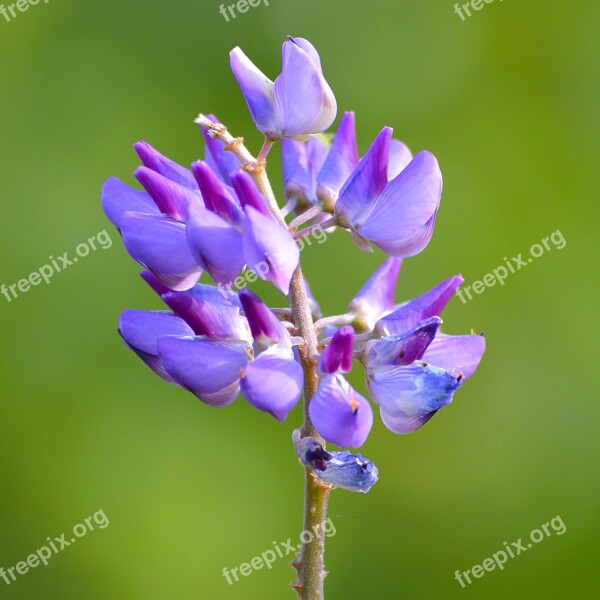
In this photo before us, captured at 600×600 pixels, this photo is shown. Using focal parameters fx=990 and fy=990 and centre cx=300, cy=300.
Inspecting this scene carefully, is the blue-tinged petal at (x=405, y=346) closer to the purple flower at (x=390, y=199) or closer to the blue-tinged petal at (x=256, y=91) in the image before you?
the purple flower at (x=390, y=199)

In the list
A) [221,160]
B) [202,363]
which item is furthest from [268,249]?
[221,160]

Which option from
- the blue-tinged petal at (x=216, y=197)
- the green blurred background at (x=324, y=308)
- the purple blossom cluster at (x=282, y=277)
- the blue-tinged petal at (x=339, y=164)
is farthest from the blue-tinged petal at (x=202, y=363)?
the green blurred background at (x=324, y=308)

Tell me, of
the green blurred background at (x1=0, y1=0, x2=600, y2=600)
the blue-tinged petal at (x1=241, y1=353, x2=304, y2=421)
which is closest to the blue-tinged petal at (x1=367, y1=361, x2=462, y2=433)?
the blue-tinged petal at (x1=241, y1=353, x2=304, y2=421)

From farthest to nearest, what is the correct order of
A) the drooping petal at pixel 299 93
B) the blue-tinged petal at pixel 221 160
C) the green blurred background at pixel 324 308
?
the green blurred background at pixel 324 308
the blue-tinged petal at pixel 221 160
the drooping petal at pixel 299 93

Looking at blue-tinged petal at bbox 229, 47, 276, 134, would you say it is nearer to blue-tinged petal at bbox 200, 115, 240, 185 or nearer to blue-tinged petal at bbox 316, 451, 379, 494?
blue-tinged petal at bbox 200, 115, 240, 185

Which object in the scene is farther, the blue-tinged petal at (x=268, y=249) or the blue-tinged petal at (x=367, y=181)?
the blue-tinged petal at (x=367, y=181)

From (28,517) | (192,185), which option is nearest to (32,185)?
(28,517)

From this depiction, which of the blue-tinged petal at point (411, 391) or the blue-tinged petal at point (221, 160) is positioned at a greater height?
the blue-tinged petal at point (221, 160)

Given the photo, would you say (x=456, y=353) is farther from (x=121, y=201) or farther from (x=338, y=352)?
(x=121, y=201)
